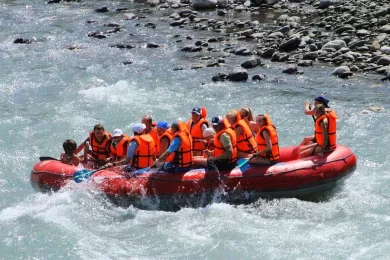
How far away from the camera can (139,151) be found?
36.7 feet

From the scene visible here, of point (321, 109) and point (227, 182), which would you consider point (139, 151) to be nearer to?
point (227, 182)

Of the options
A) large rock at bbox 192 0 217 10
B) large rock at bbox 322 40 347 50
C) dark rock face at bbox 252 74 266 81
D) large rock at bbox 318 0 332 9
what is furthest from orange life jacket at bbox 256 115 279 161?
large rock at bbox 192 0 217 10

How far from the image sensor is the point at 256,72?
18.3 m

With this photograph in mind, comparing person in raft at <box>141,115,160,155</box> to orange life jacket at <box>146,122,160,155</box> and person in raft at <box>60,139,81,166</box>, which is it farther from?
person in raft at <box>60,139,81,166</box>

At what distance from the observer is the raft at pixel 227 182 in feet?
35.8

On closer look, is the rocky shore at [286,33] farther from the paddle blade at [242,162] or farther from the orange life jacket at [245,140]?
the paddle blade at [242,162]

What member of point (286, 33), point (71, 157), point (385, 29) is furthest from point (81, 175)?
point (385, 29)

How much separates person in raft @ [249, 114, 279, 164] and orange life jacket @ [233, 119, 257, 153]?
158mm

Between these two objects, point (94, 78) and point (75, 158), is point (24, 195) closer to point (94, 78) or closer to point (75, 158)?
point (75, 158)

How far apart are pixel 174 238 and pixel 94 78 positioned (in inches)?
349

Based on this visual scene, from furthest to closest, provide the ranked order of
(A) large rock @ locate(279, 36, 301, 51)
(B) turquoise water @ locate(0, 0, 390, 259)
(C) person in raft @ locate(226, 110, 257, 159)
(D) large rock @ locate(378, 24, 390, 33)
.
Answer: (D) large rock @ locate(378, 24, 390, 33) < (A) large rock @ locate(279, 36, 301, 51) < (C) person in raft @ locate(226, 110, 257, 159) < (B) turquoise water @ locate(0, 0, 390, 259)

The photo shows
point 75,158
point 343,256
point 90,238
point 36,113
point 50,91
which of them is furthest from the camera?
point 50,91

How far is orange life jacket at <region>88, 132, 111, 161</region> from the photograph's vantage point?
1173cm

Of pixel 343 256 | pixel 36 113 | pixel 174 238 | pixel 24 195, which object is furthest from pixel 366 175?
pixel 36 113
